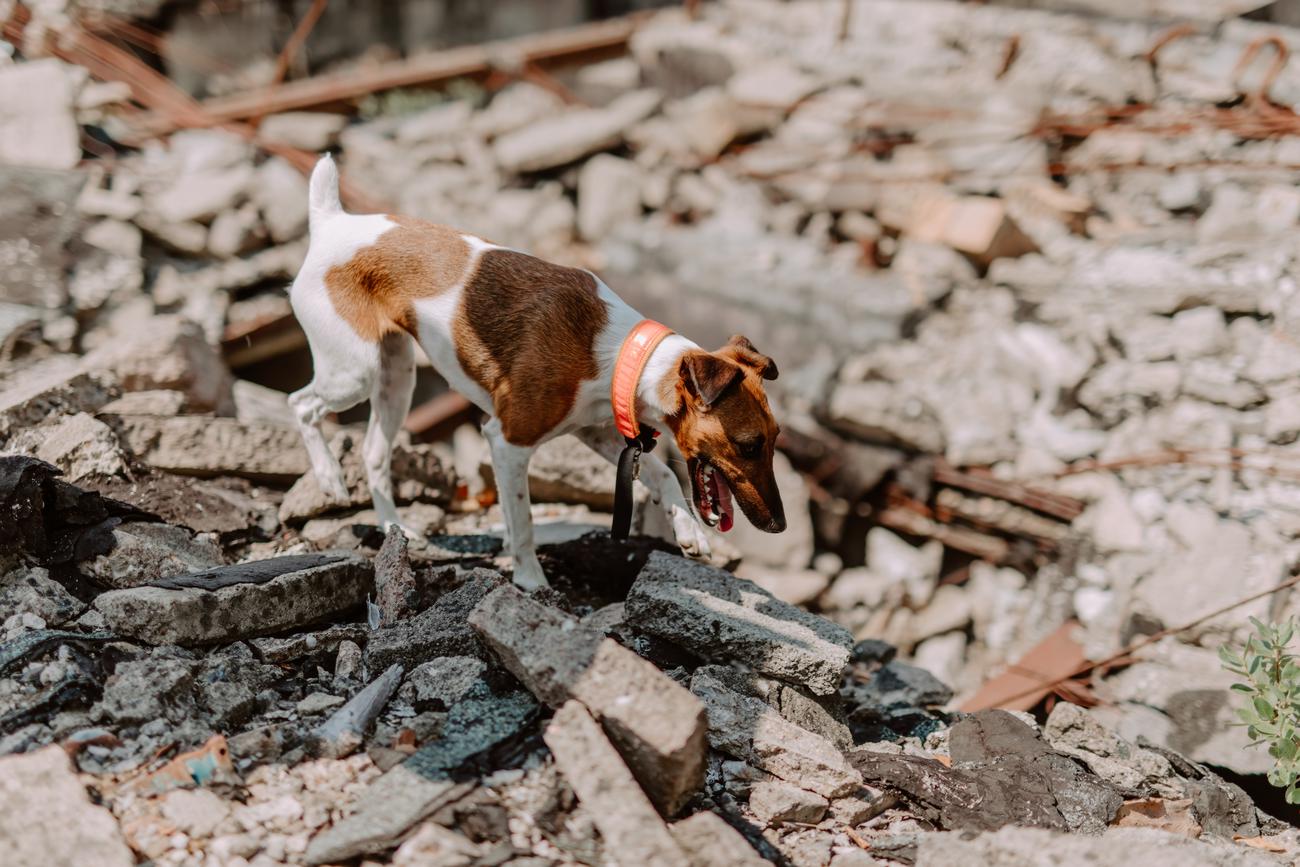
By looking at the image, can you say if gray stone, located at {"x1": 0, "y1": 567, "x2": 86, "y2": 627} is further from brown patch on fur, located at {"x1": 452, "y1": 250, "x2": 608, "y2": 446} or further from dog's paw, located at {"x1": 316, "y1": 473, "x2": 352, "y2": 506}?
brown patch on fur, located at {"x1": 452, "y1": 250, "x2": 608, "y2": 446}

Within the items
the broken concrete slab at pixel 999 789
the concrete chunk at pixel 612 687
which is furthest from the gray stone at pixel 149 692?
the broken concrete slab at pixel 999 789

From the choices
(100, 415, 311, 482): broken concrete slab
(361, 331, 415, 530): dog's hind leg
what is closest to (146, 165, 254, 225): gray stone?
(100, 415, 311, 482): broken concrete slab

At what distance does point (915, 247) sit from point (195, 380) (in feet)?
19.6

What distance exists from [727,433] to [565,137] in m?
7.11

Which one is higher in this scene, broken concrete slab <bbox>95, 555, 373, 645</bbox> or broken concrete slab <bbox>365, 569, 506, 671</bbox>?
broken concrete slab <bbox>95, 555, 373, 645</bbox>

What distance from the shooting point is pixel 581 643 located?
3.65m

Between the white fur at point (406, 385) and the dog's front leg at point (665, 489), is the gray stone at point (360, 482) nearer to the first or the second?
the white fur at point (406, 385)

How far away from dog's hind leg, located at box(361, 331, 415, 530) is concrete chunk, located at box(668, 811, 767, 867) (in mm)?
2697

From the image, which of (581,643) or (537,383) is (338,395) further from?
(581,643)

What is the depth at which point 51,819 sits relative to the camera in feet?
10.1

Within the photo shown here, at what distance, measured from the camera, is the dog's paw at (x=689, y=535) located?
190 inches

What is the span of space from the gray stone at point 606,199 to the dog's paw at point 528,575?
5.89m

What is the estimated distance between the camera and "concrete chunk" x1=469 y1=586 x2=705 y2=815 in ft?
10.8

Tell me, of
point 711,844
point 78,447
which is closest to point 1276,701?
point 711,844
